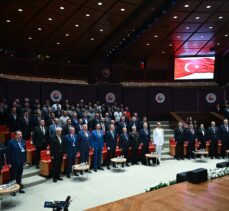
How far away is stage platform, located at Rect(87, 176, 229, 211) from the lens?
5.14m

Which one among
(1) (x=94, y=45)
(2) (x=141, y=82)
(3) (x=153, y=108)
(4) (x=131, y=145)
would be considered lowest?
(4) (x=131, y=145)

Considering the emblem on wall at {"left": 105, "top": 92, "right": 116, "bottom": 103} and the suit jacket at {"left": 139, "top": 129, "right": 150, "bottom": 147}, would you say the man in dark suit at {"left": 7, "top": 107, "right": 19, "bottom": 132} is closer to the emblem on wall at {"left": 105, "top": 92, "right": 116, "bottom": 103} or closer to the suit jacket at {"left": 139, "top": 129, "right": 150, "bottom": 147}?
the suit jacket at {"left": 139, "top": 129, "right": 150, "bottom": 147}

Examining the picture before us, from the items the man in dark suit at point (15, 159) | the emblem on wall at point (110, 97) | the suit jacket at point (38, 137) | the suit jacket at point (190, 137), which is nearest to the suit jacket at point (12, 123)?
the suit jacket at point (38, 137)

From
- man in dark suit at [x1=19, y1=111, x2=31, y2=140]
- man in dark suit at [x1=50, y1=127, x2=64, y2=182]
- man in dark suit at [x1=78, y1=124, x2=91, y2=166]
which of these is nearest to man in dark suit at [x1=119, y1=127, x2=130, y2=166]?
man in dark suit at [x1=78, y1=124, x2=91, y2=166]

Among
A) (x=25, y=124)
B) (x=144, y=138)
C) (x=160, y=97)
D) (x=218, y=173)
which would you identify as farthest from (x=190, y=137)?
(x=25, y=124)

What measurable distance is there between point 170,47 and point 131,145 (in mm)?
7592

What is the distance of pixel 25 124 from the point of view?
8.97m

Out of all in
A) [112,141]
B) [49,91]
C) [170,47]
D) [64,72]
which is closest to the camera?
[112,141]

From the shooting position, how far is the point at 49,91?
13914 millimetres

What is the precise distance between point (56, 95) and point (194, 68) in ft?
27.2

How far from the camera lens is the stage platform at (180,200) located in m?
5.14

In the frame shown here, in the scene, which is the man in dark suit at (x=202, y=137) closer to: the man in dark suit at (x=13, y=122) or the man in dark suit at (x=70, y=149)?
the man in dark suit at (x=70, y=149)

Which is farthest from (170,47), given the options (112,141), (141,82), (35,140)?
(35,140)

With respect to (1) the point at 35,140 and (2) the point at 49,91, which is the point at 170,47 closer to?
(2) the point at 49,91
